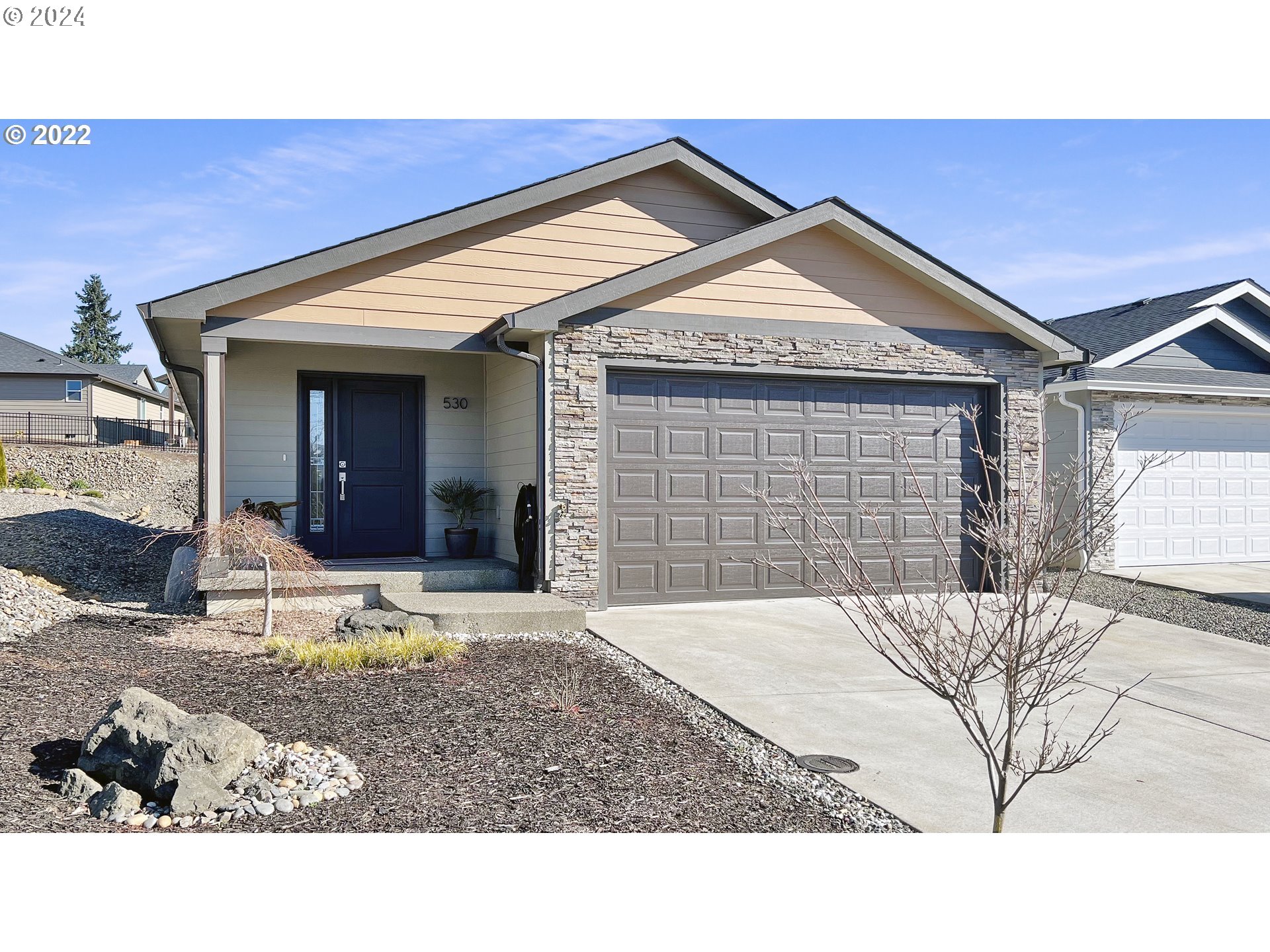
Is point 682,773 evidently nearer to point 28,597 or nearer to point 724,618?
point 724,618

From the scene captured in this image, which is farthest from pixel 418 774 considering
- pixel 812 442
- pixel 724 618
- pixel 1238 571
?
pixel 1238 571

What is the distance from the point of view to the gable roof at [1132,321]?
1421 cm

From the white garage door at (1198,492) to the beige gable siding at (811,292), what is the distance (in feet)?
A: 15.7

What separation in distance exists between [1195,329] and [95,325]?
63.8 m

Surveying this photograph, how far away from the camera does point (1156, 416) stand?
1381cm

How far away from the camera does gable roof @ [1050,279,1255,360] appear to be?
1421cm

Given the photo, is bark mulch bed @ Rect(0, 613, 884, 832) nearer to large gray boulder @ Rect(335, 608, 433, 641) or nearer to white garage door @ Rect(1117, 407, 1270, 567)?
large gray boulder @ Rect(335, 608, 433, 641)

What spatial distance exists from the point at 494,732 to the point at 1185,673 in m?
5.56

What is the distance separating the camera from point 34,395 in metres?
32.6

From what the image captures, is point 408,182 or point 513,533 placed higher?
point 408,182

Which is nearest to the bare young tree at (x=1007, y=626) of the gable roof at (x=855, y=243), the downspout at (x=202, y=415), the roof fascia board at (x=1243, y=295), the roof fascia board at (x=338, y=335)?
the gable roof at (x=855, y=243)

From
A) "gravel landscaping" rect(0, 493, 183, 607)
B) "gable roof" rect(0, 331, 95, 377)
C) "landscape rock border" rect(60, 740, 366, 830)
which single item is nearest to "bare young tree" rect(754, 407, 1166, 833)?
"landscape rock border" rect(60, 740, 366, 830)

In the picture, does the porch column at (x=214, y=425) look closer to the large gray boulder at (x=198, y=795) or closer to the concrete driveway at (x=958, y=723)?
the concrete driveway at (x=958, y=723)

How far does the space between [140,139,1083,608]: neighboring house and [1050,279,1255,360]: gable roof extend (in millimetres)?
4192
